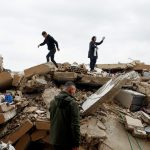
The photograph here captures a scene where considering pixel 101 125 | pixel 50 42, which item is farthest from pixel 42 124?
pixel 50 42

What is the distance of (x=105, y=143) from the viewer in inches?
357

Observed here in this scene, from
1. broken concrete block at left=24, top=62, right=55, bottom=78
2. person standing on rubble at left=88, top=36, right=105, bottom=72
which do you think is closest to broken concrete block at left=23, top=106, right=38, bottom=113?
broken concrete block at left=24, top=62, right=55, bottom=78

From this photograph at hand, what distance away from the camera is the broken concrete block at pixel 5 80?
11046mm

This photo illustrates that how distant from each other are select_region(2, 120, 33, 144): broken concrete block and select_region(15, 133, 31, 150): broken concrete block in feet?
0.39

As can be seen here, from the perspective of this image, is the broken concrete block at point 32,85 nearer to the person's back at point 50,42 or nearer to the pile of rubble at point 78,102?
the pile of rubble at point 78,102

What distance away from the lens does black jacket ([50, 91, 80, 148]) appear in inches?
255

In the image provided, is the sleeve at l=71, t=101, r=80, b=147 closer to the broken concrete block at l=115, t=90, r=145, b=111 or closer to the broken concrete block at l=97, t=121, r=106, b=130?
the broken concrete block at l=97, t=121, r=106, b=130

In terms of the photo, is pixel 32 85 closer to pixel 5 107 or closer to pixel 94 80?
pixel 94 80

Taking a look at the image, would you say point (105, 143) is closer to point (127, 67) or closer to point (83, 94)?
point (83, 94)

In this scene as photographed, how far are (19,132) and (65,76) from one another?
3.17 m

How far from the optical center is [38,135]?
9289 millimetres

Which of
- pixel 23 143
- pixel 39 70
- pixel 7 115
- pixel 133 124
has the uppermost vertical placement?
pixel 39 70

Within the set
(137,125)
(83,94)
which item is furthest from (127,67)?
(137,125)

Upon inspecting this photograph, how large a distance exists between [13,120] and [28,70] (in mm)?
2607
